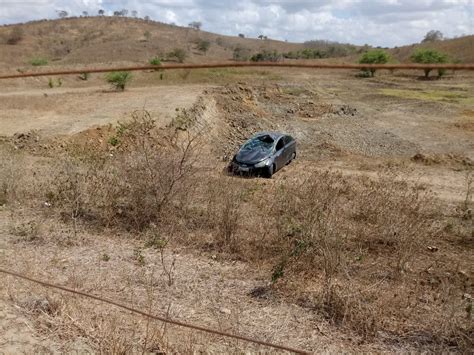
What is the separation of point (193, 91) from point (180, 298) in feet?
79.3

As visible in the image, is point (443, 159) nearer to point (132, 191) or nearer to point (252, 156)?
point (252, 156)

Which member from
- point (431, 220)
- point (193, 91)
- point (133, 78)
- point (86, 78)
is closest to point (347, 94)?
point (193, 91)

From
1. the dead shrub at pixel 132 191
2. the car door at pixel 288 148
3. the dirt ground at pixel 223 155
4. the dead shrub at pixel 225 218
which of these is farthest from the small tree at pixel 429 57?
the dead shrub at pixel 132 191

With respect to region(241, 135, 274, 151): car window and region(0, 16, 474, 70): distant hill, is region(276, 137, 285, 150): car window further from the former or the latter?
region(0, 16, 474, 70): distant hill

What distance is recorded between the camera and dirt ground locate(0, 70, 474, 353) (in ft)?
18.6

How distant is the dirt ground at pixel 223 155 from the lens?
223 inches

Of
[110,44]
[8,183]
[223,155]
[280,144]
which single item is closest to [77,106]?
[223,155]

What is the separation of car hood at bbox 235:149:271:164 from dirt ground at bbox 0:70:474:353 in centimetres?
85

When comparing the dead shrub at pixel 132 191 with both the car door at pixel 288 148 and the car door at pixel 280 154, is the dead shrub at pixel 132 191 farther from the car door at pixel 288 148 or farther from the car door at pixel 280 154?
the car door at pixel 288 148

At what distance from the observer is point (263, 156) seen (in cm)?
1633

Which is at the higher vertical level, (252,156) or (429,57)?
(429,57)

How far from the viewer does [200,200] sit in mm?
10070

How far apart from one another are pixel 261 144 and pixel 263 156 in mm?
859

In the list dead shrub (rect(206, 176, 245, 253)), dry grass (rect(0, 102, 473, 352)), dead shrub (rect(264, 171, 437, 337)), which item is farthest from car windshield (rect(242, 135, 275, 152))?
dead shrub (rect(206, 176, 245, 253))
